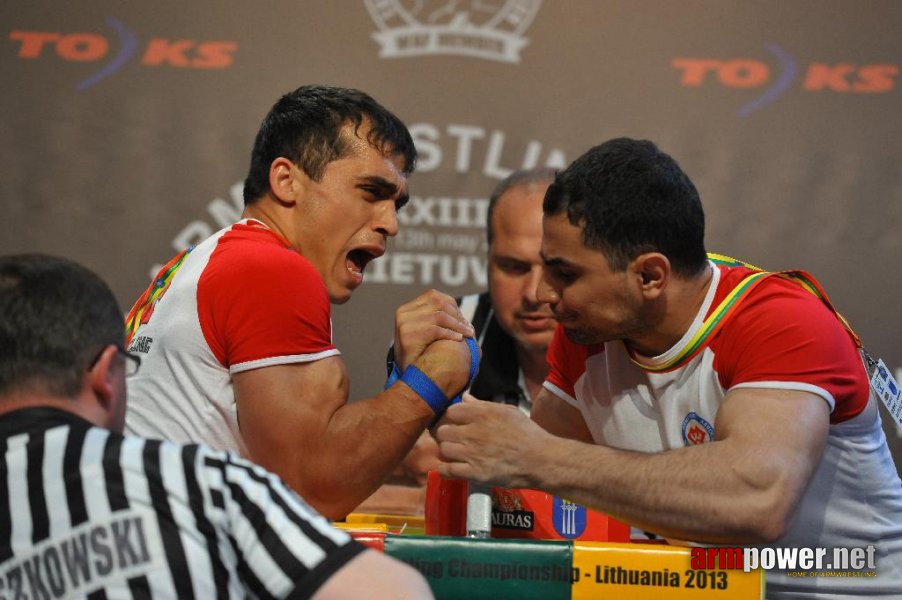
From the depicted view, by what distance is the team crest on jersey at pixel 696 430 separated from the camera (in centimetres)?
191

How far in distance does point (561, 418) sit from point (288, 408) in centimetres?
76

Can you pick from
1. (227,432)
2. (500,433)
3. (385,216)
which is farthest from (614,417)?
(227,432)

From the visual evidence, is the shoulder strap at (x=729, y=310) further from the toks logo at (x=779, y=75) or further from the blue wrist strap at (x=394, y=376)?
the toks logo at (x=779, y=75)

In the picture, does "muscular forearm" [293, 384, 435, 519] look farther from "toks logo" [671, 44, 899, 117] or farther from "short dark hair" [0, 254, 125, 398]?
"toks logo" [671, 44, 899, 117]

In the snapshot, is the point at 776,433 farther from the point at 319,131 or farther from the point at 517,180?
the point at 517,180

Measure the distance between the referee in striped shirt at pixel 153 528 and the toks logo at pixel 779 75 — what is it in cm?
257

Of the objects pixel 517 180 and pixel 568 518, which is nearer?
pixel 568 518

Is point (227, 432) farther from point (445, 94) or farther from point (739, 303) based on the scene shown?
point (445, 94)

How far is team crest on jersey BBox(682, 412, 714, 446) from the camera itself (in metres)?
1.91

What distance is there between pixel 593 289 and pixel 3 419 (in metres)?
1.13

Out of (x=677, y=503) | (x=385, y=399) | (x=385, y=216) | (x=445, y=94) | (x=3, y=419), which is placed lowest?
(x=677, y=503)

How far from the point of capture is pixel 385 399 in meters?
1.84

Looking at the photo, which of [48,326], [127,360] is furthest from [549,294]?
[48,326]

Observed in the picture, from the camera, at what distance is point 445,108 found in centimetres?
334
